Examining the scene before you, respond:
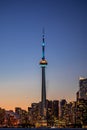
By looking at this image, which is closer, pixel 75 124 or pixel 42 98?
pixel 75 124

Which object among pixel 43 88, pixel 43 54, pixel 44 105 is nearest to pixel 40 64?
pixel 43 54

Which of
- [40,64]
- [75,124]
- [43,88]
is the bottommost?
[75,124]

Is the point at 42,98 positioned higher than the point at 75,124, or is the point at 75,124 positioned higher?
the point at 42,98

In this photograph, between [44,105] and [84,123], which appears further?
[44,105]

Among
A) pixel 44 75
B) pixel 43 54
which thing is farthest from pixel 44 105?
pixel 43 54

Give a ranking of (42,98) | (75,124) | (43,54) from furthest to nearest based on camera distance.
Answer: (43,54), (42,98), (75,124)

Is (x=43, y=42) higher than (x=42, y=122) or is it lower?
higher

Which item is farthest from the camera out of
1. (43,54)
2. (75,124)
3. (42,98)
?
(43,54)

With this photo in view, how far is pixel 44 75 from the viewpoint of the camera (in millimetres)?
174500

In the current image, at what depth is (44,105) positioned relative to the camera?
16912 cm

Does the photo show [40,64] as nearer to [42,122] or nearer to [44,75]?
[44,75]

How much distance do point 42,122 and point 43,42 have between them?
60.6 meters

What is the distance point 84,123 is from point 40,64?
53.4m

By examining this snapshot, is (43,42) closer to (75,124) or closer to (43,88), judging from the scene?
(43,88)
